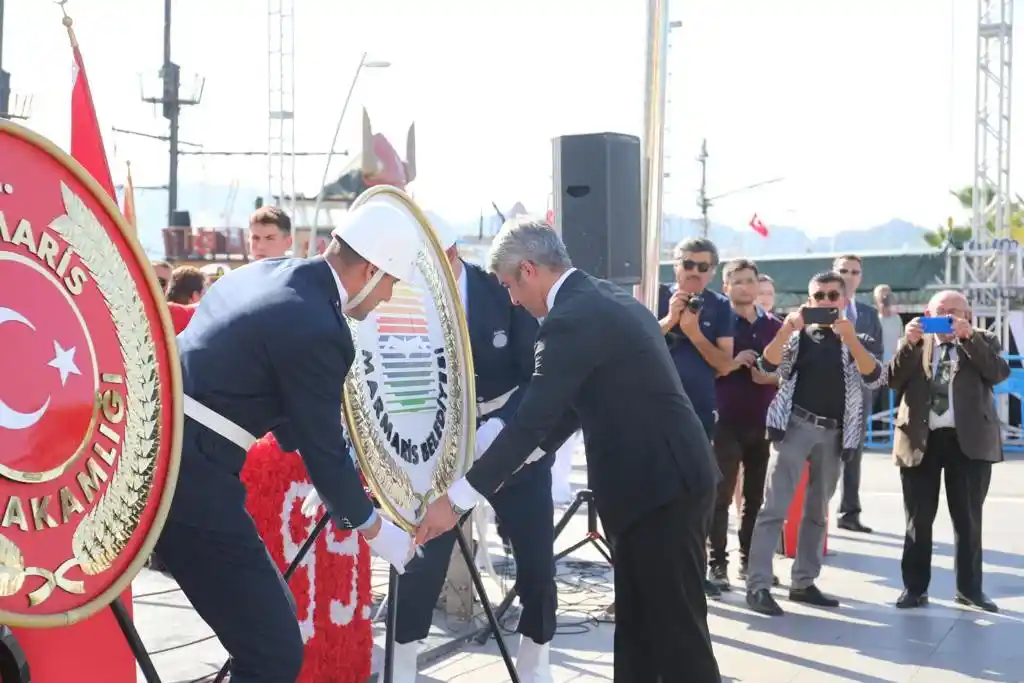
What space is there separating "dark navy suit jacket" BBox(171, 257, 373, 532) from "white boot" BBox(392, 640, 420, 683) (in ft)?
5.34

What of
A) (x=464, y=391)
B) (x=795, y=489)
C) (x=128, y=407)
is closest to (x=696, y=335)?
(x=795, y=489)

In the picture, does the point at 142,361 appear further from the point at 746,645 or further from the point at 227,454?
the point at 746,645

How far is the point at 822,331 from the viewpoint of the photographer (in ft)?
22.8

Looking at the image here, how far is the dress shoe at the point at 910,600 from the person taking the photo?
677 centimetres

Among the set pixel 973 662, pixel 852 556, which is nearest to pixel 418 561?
pixel 973 662

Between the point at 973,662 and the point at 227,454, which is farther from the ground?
the point at 227,454

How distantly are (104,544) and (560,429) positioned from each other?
204 centimetres

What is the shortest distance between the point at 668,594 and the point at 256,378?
4.90 feet

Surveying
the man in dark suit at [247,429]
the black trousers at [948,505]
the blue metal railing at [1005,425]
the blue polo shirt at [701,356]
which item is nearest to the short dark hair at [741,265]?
the blue polo shirt at [701,356]

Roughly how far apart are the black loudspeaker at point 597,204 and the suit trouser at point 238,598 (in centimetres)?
372

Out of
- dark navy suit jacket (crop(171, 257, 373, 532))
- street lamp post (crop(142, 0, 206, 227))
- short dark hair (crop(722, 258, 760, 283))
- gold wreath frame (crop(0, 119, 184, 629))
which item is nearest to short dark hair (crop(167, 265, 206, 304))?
short dark hair (crop(722, 258, 760, 283))

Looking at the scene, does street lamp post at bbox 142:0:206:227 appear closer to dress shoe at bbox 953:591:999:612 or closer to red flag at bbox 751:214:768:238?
red flag at bbox 751:214:768:238

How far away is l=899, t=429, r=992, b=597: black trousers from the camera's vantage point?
21.9 feet

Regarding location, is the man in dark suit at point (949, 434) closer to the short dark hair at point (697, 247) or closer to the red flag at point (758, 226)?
the short dark hair at point (697, 247)
